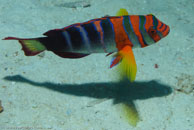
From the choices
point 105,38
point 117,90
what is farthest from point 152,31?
point 117,90

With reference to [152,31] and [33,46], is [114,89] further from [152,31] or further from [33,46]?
[33,46]

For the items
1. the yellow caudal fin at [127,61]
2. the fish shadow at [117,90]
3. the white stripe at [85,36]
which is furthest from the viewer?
the fish shadow at [117,90]

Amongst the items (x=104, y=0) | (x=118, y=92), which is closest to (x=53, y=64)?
(x=118, y=92)

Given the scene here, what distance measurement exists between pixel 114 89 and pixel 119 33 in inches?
49.2

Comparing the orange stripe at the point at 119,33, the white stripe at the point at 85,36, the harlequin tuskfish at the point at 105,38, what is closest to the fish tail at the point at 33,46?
the harlequin tuskfish at the point at 105,38

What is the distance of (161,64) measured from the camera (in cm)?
405

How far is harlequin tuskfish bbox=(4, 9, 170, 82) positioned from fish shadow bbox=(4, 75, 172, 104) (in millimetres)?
845

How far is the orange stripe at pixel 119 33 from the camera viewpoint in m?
2.74

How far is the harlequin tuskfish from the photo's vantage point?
2664 mm

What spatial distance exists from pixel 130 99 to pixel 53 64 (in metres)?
1.53

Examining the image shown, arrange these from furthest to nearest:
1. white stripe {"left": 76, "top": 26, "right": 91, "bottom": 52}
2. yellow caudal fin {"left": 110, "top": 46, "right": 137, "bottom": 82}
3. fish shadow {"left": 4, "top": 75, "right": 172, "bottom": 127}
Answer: fish shadow {"left": 4, "top": 75, "right": 172, "bottom": 127}, yellow caudal fin {"left": 110, "top": 46, "right": 137, "bottom": 82}, white stripe {"left": 76, "top": 26, "right": 91, "bottom": 52}

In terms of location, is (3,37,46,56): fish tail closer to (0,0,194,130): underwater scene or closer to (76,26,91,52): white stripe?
(0,0,194,130): underwater scene

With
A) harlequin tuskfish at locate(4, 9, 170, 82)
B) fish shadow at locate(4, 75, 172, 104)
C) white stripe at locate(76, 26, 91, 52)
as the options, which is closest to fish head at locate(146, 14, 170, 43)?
harlequin tuskfish at locate(4, 9, 170, 82)

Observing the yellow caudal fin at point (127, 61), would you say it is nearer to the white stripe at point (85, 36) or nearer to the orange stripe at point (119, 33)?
the orange stripe at point (119, 33)
